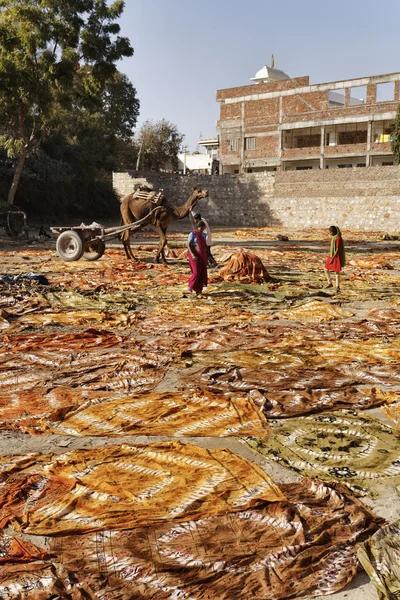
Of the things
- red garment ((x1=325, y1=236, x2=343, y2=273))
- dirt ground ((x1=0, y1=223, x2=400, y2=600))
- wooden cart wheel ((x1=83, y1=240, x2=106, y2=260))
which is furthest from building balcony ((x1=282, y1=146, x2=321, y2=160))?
red garment ((x1=325, y1=236, x2=343, y2=273))

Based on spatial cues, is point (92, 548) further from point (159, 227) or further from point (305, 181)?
point (305, 181)

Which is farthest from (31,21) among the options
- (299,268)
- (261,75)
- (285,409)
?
(261,75)

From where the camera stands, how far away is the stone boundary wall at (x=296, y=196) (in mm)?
30422

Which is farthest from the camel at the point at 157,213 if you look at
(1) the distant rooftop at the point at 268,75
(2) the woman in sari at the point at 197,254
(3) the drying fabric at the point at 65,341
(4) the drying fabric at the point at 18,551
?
(1) the distant rooftop at the point at 268,75

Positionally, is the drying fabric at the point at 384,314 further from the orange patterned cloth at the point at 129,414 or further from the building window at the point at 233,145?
the building window at the point at 233,145

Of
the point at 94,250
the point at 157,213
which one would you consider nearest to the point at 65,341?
Answer: the point at 157,213

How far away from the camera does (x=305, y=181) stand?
33.1 meters

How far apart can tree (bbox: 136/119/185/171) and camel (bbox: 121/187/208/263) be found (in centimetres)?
3653

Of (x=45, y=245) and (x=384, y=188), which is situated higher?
(x=384, y=188)

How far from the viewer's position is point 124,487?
3836 millimetres

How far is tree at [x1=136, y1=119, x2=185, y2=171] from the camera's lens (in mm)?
53009

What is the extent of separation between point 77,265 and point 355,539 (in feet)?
45.2

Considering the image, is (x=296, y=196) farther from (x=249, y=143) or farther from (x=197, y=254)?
(x=197, y=254)

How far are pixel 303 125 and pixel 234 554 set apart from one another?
46581mm
